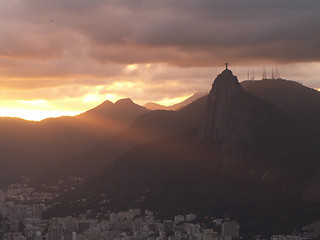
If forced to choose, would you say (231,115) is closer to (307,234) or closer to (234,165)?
(234,165)

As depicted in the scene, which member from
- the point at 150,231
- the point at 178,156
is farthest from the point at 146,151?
the point at 150,231

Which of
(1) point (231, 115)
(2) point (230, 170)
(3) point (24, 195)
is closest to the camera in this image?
(2) point (230, 170)

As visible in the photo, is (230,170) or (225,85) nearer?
(230,170)

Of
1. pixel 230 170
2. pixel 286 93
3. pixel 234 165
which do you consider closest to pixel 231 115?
pixel 234 165

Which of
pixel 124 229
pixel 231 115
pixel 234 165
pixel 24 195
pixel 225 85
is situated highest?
pixel 225 85

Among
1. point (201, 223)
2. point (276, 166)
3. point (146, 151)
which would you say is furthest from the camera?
point (146, 151)

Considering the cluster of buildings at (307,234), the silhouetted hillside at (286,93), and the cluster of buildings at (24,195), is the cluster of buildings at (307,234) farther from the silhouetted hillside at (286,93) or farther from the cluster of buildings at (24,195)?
the cluster of buildings at (24,195)

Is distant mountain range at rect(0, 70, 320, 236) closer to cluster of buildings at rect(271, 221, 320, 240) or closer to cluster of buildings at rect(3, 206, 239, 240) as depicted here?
cluster of buildings at rect(271, 221, 320, 240)

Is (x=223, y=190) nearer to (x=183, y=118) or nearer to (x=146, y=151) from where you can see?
(x=146, y=151)
